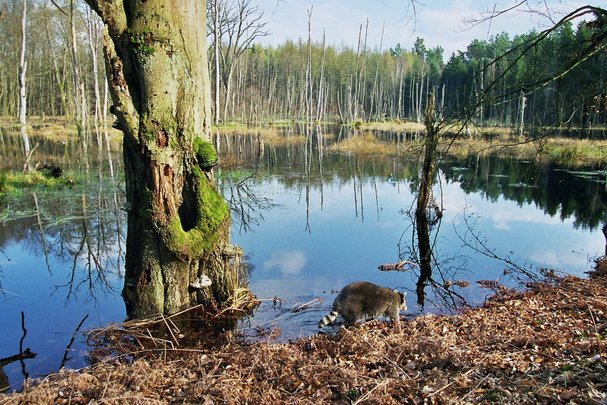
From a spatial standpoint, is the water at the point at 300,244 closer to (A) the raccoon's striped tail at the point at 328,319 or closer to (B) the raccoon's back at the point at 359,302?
(A) the raccoon's striped tail at the point at 328,319

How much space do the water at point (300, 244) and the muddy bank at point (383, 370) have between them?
132 centimetres

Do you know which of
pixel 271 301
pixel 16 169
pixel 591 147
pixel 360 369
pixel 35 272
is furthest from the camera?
pixel 591 147

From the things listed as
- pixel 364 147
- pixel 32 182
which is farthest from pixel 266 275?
pixel 364 147

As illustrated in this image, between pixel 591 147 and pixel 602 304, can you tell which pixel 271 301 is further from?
pixel 591 147

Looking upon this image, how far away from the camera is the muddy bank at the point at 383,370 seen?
380 cm

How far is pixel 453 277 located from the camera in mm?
9328

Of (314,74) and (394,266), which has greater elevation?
(314,74)

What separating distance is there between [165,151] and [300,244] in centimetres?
568

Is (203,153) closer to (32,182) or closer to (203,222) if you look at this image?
(203,222)

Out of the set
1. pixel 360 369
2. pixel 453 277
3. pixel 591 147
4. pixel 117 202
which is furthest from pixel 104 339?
pixel 591 147

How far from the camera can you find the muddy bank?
3.80 meters

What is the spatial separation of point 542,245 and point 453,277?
13.6 feet

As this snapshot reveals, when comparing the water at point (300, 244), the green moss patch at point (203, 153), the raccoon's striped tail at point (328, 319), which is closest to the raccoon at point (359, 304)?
the raccoon's striped tail at point (328, 319)

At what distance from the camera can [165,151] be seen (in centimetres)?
643
